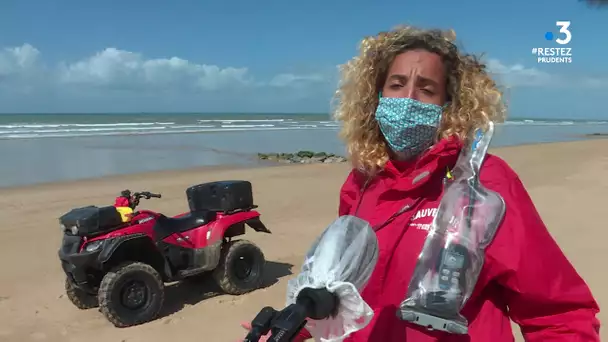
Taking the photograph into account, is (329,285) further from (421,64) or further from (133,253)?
(133,253)

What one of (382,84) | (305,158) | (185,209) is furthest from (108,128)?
(382,84)

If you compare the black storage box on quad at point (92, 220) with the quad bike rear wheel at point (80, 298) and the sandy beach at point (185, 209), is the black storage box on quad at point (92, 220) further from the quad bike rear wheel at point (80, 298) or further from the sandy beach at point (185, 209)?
the sandy beach at point (185, 209)

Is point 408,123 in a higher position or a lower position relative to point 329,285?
higher

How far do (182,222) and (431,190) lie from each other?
3.93m

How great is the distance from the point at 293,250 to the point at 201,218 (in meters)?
2.01

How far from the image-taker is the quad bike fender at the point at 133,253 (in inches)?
174

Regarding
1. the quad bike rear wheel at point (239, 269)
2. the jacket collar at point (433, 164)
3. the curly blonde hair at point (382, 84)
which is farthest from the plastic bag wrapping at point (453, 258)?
the quad bike rear wheel at point (239, 269)

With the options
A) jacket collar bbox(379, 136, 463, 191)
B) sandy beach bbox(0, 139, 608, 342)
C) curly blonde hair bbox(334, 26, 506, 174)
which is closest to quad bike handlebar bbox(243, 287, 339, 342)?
jacket collar bbox(379, 136, 463, 191)

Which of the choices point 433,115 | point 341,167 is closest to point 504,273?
point 433,115

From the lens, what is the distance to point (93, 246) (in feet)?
14.5

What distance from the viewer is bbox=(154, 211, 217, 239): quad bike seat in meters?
4.96

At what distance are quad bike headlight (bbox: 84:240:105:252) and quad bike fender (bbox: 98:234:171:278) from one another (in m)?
0.05

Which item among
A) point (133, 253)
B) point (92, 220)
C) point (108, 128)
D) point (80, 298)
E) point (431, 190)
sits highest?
point (431, 190)

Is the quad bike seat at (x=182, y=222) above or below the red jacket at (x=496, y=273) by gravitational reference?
below
